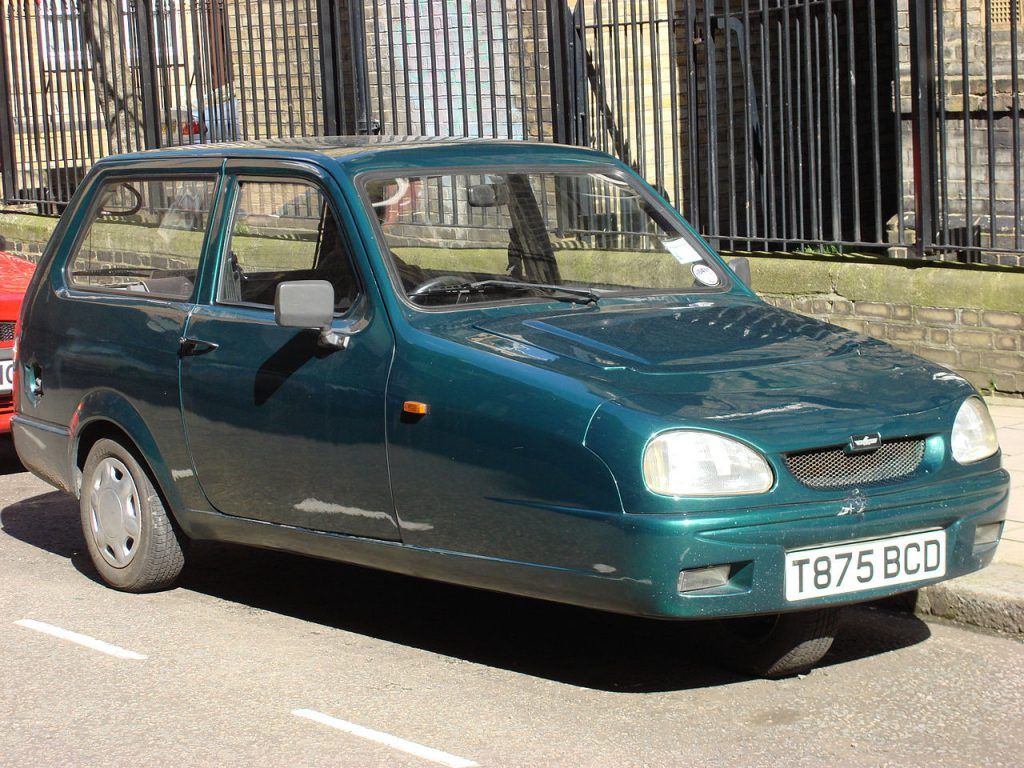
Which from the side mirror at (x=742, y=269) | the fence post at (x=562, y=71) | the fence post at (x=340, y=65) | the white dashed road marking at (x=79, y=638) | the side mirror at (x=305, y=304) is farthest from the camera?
the fence post at (x=340, y=65)

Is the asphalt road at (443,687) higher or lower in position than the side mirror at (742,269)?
lower

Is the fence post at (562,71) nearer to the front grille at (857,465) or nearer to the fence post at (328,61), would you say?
the fence post at (328,61)

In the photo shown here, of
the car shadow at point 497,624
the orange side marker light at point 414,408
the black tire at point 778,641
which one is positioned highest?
the orange side marker light at point 414,408

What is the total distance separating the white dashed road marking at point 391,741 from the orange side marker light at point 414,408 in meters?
0.95

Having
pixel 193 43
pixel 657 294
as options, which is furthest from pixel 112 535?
pixel 193 43

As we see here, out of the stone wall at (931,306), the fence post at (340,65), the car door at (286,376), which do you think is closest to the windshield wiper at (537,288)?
the car door at (286,376)

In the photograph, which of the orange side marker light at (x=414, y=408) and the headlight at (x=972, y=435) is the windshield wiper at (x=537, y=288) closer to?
the orange side marker light at (x=414, y=408)

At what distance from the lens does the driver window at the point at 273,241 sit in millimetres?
5474

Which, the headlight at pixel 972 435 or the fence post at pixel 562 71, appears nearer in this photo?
the headlight at pixel 972 435

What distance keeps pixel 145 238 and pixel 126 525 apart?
3.91 feet

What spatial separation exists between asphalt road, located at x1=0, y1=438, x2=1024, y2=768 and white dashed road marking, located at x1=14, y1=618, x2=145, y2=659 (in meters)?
0.03

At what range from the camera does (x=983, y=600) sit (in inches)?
212

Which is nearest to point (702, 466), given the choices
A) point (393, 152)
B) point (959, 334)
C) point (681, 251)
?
point (681, 251)

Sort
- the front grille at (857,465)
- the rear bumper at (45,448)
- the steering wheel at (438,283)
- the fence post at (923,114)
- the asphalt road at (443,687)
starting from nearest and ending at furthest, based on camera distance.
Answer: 1. the asphalt road at (443,687)
2. the front grille at (857,465)
3. the steering wheel at (438,283)
4. the rear bumper at (45,448)
5. the fence post at (923,114)
